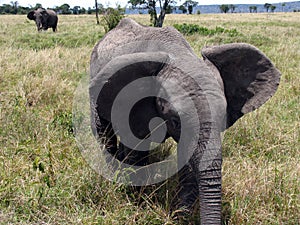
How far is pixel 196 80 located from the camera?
2.41 meters

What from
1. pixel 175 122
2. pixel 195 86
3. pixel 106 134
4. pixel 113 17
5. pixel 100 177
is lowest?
pixel 100 177

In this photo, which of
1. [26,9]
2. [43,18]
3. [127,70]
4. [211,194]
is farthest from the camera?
[26,9]

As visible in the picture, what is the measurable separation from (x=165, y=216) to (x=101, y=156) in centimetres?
93

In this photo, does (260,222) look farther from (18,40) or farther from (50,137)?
(18,40)

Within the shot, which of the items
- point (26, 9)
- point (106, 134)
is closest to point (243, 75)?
point (106, 134)

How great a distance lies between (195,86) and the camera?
2387mm

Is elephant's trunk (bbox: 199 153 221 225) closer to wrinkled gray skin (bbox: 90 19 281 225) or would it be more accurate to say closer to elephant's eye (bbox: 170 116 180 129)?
wrinkled gray skin (bbox: 90 19 281 225)

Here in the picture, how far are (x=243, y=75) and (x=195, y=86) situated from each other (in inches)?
32.6

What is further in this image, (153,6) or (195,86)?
(153,6)

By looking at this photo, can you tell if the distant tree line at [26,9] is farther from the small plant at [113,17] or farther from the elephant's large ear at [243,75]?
the elephant's large ear at [243,75]

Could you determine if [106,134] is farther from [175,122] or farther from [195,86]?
[195,86]

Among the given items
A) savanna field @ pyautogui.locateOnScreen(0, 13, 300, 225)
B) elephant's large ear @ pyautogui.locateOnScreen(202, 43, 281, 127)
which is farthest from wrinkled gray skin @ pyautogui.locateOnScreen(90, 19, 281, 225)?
savanna field @ pyautogui.locateOnScreen(0, 13, 300, 225)

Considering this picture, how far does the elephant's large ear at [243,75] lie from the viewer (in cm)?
297

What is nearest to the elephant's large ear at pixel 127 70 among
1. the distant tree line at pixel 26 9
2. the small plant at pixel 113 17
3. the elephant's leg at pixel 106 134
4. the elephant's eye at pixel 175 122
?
the elephant's eye at pixel 175 122
